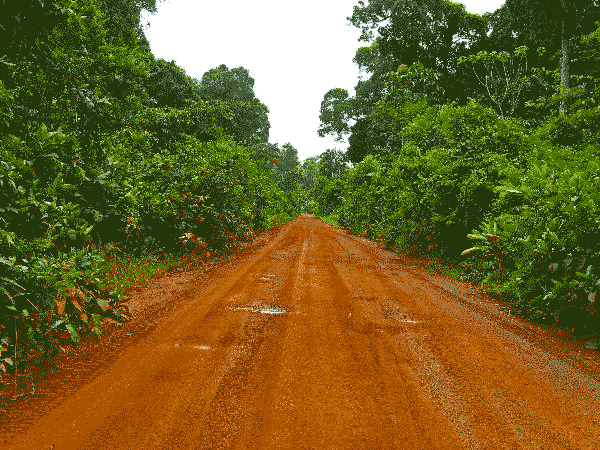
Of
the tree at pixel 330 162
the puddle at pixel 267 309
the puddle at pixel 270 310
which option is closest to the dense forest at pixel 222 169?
the puddle at pixel 267 309

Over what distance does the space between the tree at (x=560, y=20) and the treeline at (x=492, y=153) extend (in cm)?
6

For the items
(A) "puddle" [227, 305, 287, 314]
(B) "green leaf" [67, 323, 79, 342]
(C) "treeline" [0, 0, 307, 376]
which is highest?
(C) "treeline" [0, 0, 307, 376]

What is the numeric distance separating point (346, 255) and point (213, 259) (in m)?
4.03

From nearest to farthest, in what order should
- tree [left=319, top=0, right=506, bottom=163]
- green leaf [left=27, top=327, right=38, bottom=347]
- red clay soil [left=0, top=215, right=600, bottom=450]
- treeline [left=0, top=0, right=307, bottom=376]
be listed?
red clay soil [left=0, top=215, right=600, bottom=450] → green leaf [left=27, top=327, right=38, bottom=347] → treeline [left=0, top=0, right=307, bottom=376] → tree [left=319, top=0, right=506, bottom=163]

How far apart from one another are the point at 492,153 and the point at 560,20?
11.3 m

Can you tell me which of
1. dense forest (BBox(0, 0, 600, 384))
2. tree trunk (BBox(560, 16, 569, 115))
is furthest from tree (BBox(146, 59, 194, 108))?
tree trunk (BBox(560, 16, 569, 115))

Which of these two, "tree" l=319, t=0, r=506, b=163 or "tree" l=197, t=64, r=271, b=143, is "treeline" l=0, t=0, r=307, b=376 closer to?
"tree" l=319, t=0, r=506, b=163

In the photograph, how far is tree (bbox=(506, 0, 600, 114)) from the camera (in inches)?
614

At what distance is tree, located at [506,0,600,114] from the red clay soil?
13.0 metres

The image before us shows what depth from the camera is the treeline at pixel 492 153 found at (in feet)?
18.5

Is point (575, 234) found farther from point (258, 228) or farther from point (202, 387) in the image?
point (258, 228)

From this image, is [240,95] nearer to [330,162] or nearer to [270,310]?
[330,162]

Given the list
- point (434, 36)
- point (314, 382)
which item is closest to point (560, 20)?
point (434, 36)

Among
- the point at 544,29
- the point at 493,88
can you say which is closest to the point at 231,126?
the point at 493,88
